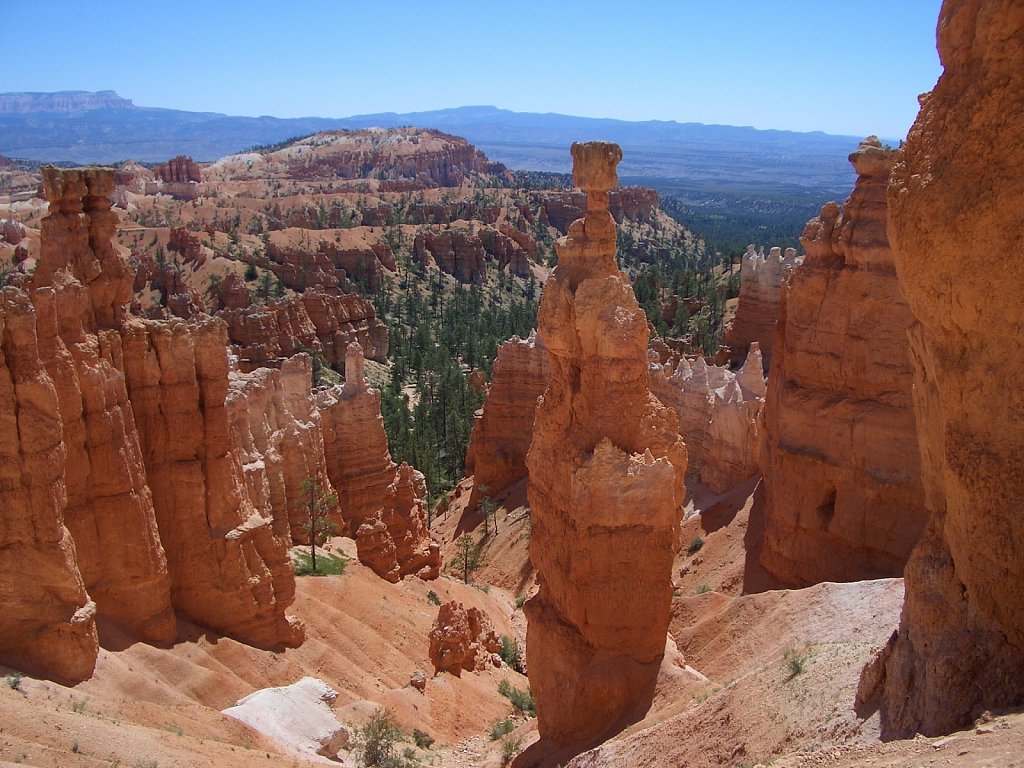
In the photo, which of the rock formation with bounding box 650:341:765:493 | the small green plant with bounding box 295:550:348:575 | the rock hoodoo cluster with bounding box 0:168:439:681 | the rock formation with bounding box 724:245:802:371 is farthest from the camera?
the rock formation with bounding box 724:245:802:371

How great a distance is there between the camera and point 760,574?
1783 cm

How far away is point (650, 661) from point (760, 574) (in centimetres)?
568

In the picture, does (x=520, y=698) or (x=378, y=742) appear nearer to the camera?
(x=378, y=742)

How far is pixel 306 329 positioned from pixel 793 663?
54.4 m

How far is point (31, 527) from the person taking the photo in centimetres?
1251

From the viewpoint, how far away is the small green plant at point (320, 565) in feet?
69.6

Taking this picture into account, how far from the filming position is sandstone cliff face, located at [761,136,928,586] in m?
15.1

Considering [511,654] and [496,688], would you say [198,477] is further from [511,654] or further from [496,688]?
[511,654]

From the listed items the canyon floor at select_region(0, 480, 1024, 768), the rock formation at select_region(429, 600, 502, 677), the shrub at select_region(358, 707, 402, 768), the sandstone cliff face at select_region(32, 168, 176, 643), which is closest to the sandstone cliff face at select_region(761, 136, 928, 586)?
the canyon floor at select_region(0, 480, 1024, 768)

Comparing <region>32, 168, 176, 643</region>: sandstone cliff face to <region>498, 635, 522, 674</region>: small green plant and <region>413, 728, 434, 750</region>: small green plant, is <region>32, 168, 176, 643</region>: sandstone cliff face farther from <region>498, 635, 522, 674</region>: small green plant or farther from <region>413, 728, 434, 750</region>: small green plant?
<region>498, 635, 522, 674</region>: small green plant

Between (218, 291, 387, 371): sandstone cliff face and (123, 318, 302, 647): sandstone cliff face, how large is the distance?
2880 centimetres

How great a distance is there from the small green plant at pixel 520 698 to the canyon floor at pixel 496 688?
0.23 metres

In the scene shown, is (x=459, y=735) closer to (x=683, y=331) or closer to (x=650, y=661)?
(x=650, y=661)

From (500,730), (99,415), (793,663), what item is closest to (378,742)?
(500,730)
